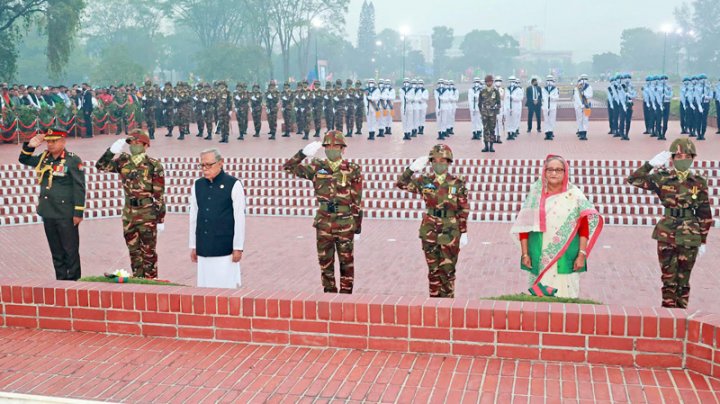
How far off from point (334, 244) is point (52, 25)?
83.9 ft

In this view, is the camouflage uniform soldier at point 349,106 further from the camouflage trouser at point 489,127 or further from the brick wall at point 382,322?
the brick wall at point 382,322

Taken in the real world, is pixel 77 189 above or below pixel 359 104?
below

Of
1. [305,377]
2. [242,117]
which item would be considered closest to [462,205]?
[305,377]

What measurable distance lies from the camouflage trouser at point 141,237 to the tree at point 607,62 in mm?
122666

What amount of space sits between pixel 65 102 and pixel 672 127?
19.8m

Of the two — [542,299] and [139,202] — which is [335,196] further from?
[542,299]

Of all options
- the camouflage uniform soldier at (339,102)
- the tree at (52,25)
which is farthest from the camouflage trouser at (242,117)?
the tree at (52,25)

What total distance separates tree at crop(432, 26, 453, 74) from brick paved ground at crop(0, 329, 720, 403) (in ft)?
381

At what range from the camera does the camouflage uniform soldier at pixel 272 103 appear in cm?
2203

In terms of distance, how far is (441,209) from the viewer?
667 cm

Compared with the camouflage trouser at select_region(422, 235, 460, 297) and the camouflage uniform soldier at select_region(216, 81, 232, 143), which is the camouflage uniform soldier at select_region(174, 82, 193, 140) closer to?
the camouflage uniform soldier at select_region(216, 81, 232, 143)

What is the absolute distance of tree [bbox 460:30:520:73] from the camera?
125m

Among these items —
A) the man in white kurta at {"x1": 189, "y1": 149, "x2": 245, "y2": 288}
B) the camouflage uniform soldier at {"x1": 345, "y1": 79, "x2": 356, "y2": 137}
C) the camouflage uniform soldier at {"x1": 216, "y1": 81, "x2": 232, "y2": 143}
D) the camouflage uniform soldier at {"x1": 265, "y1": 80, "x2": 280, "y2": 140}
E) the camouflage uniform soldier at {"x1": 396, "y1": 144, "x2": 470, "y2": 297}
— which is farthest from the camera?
the camouflage uniform soldier at {"x1": 345, "y1": 79, "x2": 356, "y2": 137}

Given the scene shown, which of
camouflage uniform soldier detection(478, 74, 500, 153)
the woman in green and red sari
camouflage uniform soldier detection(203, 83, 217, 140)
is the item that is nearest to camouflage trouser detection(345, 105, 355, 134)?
camouflage uniform soldier detection(203, 83, 217, 140)
